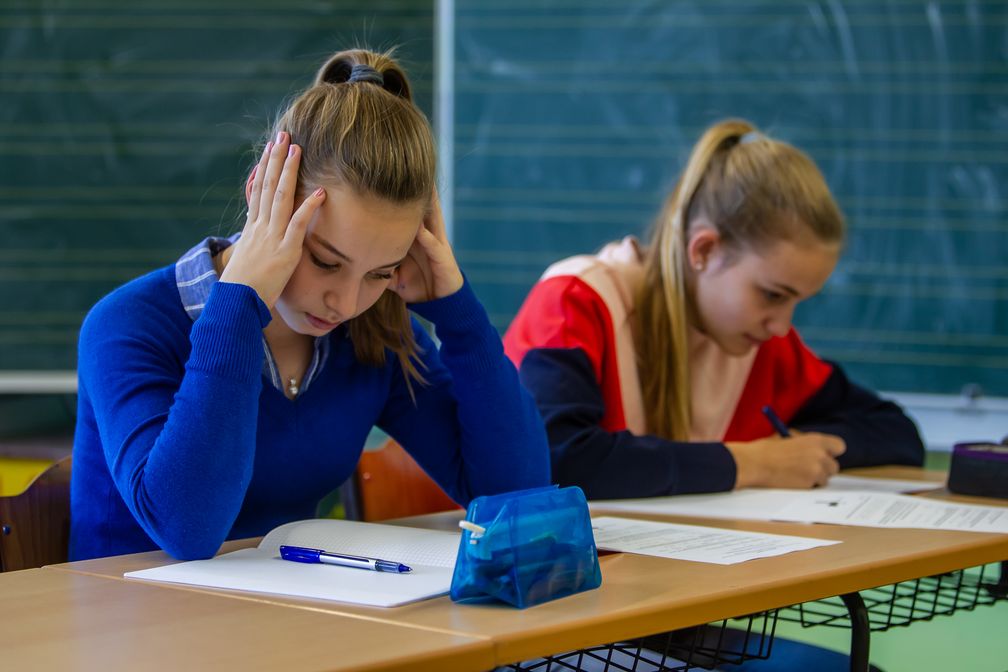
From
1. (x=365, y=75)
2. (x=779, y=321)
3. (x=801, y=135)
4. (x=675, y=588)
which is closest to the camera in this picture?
(x=675, y=588)

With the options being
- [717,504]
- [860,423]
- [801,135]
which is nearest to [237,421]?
[717,504]

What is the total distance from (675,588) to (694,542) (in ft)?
0.86

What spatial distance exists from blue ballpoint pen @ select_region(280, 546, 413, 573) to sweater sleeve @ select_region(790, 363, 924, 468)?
1.17m

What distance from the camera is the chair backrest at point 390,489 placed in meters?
1.74

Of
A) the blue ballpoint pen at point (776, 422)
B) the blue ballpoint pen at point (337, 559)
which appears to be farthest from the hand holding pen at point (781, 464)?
the blue ballpoint pen at point (337, 559)

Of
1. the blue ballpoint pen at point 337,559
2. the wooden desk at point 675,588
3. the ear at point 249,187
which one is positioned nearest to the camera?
the wooden desk at point 675,588

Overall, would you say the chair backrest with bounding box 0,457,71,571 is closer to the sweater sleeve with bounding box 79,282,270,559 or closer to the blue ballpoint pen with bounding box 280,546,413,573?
the sweater sleeve with bounding box 79,282,270,559

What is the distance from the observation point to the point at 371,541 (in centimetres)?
121

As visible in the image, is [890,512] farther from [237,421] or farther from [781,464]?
[237,421]

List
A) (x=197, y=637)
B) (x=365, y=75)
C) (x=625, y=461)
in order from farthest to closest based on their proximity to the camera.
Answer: (x=625, y=461), (x=365, y=75), (x=197, y=637)

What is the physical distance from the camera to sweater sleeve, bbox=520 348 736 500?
1711 mm

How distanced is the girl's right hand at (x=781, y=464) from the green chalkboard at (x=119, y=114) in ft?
4.85

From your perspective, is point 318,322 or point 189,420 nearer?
point 189,420

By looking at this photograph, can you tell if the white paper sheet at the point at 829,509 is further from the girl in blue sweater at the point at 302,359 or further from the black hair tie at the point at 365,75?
the black hair tie at the point at 365,75
